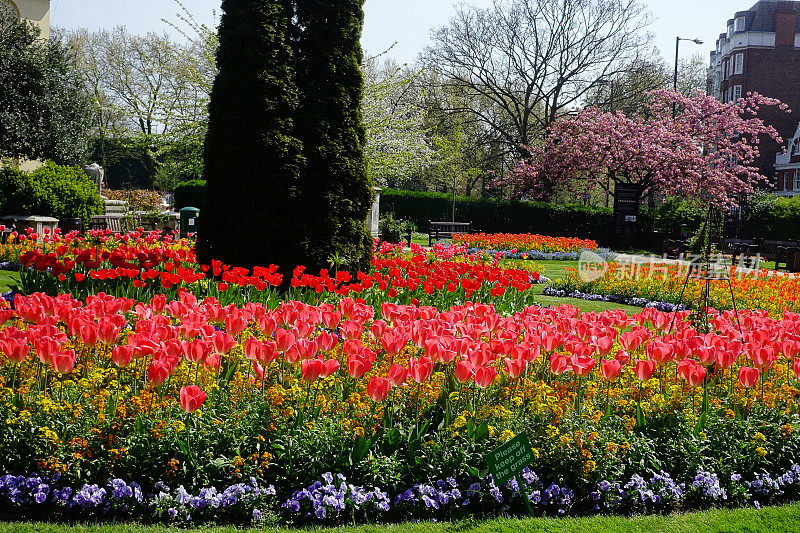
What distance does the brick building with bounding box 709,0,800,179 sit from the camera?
47781 millimetres

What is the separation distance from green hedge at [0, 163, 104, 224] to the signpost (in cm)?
1692

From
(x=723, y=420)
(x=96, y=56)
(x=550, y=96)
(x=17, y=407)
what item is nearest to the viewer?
(x=17, y=407)

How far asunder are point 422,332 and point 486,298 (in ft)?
12.3

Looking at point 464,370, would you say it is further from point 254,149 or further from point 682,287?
point 682,287

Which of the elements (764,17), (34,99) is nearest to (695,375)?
(34,99)

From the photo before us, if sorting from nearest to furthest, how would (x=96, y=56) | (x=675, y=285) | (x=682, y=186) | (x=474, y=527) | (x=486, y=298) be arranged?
(x=474, y=527) < (x=486, y=298) < (x=675, y=285) < (x=682, y=186) < (x=96, y=56)

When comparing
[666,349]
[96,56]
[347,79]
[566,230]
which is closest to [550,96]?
[566,230]

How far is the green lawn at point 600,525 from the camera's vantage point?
2.99 m

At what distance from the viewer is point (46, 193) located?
1802cm

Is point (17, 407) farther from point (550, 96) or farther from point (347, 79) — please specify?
point (550, 96)

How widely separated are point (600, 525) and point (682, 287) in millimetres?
7890

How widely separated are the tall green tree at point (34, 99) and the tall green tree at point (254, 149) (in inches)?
605

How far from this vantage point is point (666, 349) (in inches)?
163

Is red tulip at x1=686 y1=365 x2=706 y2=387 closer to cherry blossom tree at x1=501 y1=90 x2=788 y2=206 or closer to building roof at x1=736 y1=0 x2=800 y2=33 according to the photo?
cherry blossom tree at x1=501 y1=90 x2=788 y2=206
